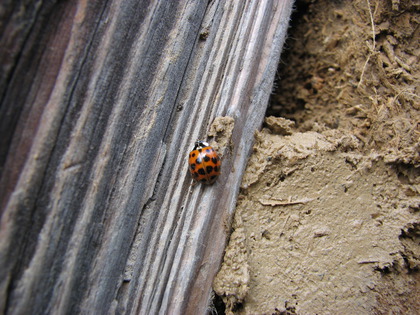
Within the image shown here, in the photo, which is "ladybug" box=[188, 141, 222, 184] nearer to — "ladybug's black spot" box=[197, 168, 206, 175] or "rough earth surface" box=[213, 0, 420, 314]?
"ladybug's black spot" box=[197, 168, 206, 175]

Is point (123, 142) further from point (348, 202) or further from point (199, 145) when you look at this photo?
point (348, 202)

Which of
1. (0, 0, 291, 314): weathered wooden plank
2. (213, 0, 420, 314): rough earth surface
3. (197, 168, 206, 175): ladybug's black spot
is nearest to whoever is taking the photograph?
(0, 0, 291, 314): weathered wooden plank

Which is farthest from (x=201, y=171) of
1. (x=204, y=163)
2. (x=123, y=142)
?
(x=123, y=142)

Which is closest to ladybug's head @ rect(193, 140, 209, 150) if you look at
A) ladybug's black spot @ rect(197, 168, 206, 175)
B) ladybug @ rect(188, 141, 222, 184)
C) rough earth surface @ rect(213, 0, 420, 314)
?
ladybug @ rect(188, 141, 222, 184)

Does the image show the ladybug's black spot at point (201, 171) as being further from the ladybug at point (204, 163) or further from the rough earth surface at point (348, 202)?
the rough earth surface at point (348, 202)

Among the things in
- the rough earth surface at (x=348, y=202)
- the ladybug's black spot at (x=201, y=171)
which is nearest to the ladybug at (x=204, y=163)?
the ladybug's black spot at (x=201, y=171)

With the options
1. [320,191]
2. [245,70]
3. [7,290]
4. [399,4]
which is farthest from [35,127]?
[399,4]
